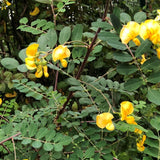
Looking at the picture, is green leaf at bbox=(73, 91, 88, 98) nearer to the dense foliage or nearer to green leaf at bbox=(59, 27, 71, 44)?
the dense foliage

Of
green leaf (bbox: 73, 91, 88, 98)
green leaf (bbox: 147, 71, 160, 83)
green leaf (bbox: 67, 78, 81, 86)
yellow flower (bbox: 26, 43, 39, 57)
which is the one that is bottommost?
green leaf (bbox: 73, 91, 88, 98)

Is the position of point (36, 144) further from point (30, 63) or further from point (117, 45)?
point (117, 45)

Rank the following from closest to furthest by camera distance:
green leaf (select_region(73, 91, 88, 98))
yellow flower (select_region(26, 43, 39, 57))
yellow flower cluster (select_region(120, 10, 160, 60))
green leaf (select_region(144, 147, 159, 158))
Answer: yellow flower cluster (select_region(120, 10, 160, 60)), yellow flower (select_region(26, 43, 39, 57)), green leaf (select_region(73, 91, 88, 98)), green leaf (select_region(144, 147, 159, 158))

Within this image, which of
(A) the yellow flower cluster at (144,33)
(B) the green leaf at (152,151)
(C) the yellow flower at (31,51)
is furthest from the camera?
(B) the green leaf at (152,151)

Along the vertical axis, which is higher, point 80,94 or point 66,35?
point 66,35

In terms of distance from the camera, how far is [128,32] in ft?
1.81

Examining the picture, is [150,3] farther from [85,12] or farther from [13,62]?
[13,62]

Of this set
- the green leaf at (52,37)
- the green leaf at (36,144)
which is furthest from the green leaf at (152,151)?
the green leaf at (52,37)

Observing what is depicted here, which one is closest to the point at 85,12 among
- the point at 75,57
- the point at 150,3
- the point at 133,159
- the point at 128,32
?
the point at 150,3

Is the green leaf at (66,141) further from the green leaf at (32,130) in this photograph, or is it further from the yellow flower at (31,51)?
the yellow flower at (31,51)

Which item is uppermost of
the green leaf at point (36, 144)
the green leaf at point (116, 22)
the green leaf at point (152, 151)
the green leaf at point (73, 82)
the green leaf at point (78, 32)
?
the green leaf at point (116, 22)

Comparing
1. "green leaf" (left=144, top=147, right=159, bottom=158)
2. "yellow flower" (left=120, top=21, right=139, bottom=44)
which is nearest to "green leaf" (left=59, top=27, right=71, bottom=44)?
"yellow flower" (left=120, top=21, right=139, bottom=44)

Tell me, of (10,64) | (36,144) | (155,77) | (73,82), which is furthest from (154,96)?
(10,64)

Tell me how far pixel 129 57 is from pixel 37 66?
275 millimetres
